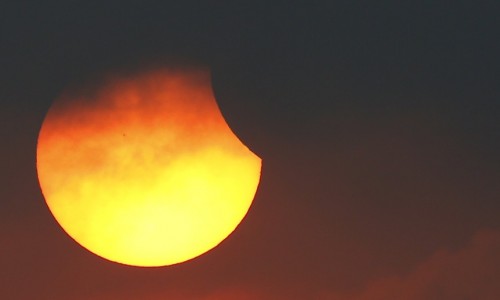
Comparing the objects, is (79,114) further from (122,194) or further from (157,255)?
(157,255)

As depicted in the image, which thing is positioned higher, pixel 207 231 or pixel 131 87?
pixel 131 87

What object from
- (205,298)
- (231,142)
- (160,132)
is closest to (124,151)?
(160,132)

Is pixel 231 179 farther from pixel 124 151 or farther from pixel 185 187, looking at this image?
pixel 124 151

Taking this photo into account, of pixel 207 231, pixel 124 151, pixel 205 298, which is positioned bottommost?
pixel 205 298

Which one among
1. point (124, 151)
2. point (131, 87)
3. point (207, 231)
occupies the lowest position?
point (207, 231)

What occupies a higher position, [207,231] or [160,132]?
[160,132]

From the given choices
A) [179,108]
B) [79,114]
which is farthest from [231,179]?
[79,114]
